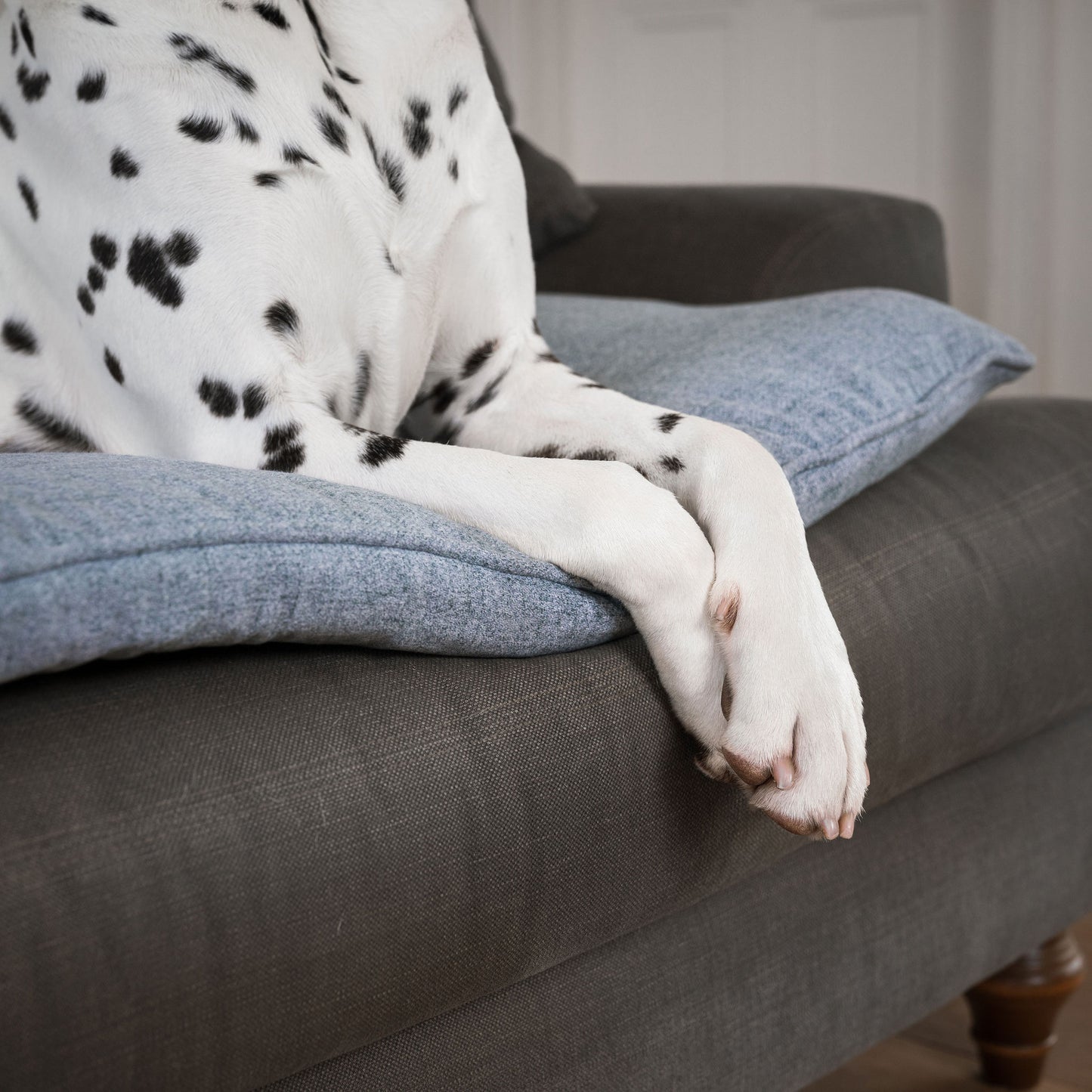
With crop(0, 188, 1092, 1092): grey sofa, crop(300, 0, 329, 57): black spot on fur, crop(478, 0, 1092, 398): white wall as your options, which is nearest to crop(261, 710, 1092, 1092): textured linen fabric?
crop(0, 188, 1092, 1092): grey sofa

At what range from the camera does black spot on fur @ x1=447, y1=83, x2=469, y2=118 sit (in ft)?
3.78

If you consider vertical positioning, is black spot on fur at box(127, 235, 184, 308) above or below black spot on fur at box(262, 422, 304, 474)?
above

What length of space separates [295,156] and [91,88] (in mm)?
175

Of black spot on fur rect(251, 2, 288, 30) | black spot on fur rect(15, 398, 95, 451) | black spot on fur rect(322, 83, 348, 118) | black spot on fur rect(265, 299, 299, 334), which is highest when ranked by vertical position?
black spot on fur rect(251, 2, 288, 30)

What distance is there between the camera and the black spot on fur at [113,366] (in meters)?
1.07

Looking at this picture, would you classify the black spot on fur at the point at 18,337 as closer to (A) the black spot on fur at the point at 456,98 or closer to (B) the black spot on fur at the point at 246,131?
(B) the black spot on fur at the point at 246,131

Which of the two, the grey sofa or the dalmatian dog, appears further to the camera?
the dalmatian dog

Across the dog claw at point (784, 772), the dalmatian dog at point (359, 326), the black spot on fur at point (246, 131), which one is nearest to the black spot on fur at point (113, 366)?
the dalmatian dog at point (359, 326)

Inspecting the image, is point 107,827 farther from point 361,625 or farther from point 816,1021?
point 816,1021

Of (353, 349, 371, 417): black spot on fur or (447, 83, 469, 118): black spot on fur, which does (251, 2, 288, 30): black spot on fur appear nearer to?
(447, 83, 469, 118): black spot on fur

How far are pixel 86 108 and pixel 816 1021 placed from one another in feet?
3.25

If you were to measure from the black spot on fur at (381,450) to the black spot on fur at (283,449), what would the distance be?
0.17 ft

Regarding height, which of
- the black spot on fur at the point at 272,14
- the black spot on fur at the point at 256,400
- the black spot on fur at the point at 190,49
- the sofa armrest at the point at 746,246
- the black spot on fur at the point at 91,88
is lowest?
the sofa armrest at the point at 746,246

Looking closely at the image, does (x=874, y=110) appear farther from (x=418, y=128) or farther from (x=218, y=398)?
(x=218, y=398)
